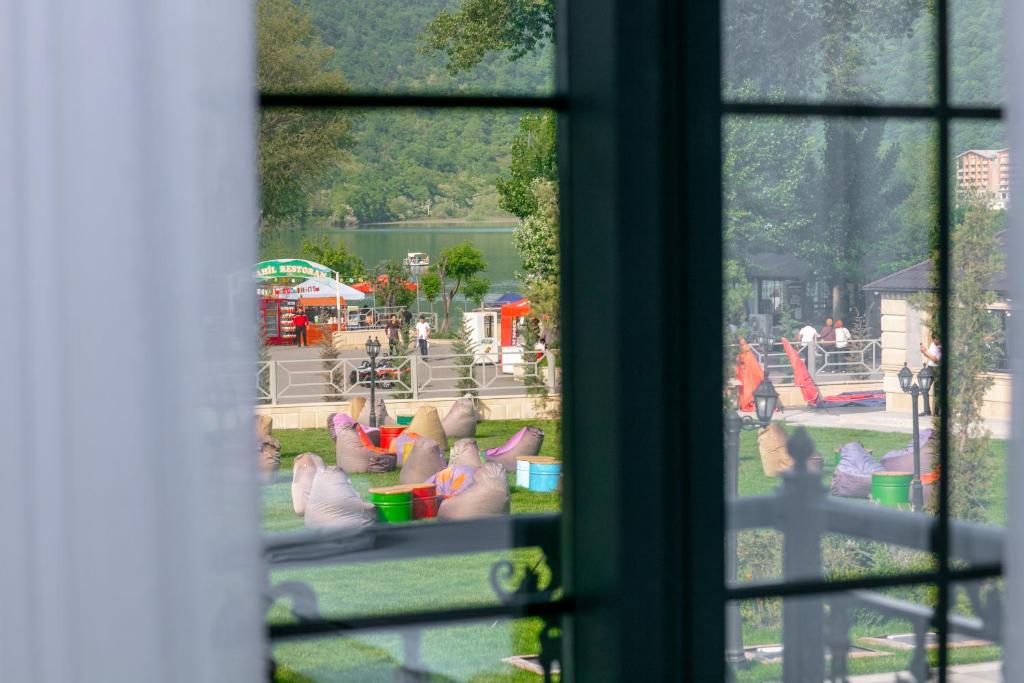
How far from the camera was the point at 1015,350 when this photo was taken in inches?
63.8

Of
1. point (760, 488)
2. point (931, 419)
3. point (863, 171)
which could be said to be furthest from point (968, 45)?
point (760, 488)

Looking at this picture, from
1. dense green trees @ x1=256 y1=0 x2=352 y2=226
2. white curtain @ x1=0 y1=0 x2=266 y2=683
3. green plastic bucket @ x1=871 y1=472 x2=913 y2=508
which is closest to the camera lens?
white curtain @ x1=0 y1=0 x2=266 y2=683

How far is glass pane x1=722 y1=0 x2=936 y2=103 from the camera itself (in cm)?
172

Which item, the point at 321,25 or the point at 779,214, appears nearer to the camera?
the point at 321,25

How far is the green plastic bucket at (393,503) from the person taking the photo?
1.66 m

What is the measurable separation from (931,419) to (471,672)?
859 millimetres

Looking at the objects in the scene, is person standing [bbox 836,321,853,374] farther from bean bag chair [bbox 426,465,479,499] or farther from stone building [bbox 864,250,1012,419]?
bean bag chair [bbox 426,465,479,499]

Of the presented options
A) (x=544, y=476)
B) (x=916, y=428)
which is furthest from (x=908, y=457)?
(x=544, y=476)

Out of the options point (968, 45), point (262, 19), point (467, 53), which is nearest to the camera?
point (262, 19)

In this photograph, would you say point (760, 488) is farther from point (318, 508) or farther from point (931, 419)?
point (318, 508)

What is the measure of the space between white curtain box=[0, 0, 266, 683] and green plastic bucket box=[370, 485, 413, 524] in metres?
0.36

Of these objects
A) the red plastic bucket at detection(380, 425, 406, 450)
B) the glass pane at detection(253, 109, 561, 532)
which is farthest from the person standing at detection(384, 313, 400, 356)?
the red plastic bucket at detection(380, 425, 406, 450)

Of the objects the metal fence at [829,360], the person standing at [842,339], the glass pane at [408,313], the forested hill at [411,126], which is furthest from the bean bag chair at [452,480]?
the person standing at [842,339]

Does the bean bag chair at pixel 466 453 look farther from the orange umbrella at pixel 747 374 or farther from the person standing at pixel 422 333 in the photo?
the orange umbrella at pixel 747 374
